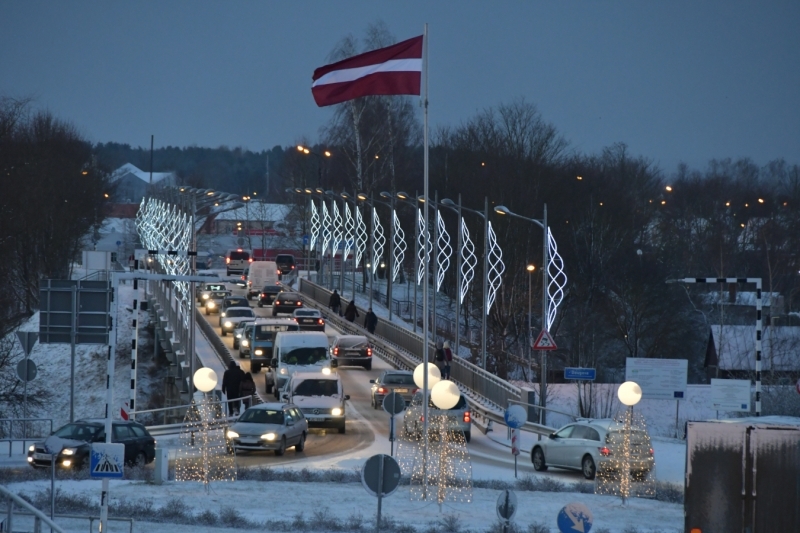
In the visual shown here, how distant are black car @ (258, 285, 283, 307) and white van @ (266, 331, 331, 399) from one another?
32.5 metres

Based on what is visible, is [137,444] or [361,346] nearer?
[137,444]

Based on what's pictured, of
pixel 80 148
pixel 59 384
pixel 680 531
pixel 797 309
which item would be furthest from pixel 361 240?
pixel 680 531

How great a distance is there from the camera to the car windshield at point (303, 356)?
40.5m

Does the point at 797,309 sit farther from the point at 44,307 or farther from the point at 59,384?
the point at 44,307

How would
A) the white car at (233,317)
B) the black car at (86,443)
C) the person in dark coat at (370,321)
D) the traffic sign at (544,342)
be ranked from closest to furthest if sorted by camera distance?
the black car at (86,443) → the traffic sign at (544,342) → the person in dark coat at (370,321) → the white car at (233,317)

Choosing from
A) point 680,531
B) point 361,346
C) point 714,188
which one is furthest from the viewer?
point 714,188

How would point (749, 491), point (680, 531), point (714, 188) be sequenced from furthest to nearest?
point (714, 188), point (680, 531), point (749, 491)

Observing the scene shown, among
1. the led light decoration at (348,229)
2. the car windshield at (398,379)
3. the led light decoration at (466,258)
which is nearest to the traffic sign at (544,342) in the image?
the car windshield at (398,379)

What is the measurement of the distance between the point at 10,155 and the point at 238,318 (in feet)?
46.7

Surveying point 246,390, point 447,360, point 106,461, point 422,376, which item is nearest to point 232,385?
point 246,390

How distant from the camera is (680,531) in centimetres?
1781

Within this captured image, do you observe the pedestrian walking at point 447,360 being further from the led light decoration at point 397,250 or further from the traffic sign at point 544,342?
the led light decoration at point 397,250

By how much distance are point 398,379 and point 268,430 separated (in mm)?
9352

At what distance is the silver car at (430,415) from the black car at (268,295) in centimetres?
4221
